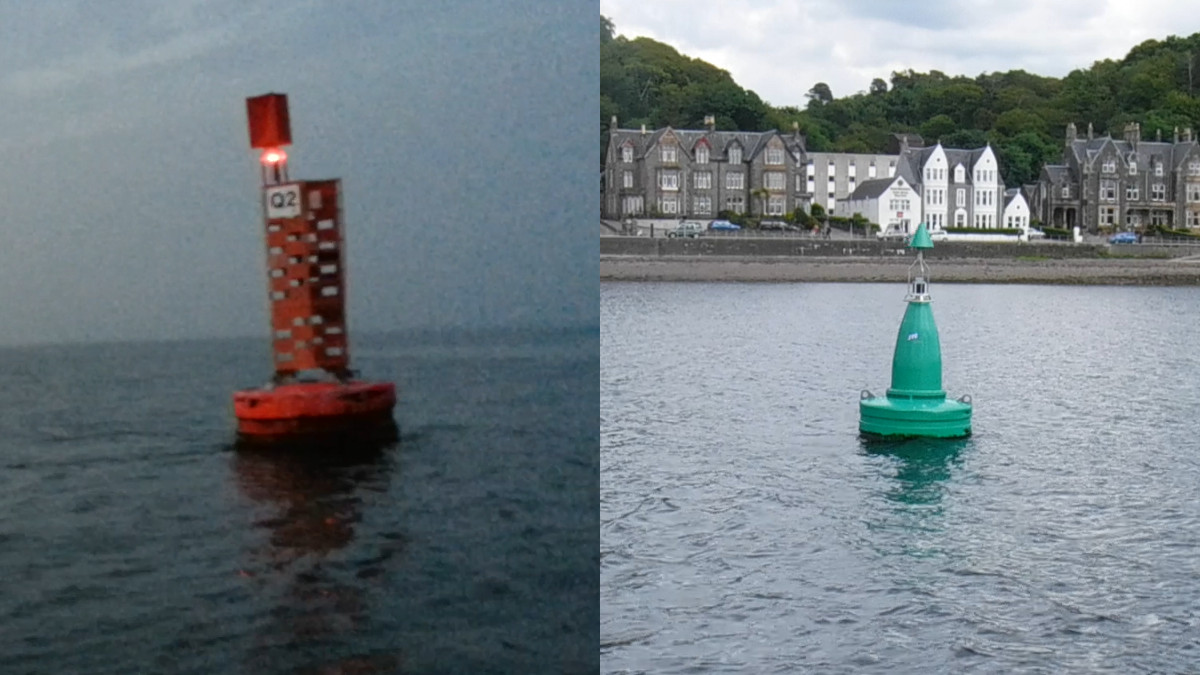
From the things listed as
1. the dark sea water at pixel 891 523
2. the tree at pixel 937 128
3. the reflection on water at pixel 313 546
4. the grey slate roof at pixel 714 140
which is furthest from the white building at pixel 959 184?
the reflection on water at pixel 313 546

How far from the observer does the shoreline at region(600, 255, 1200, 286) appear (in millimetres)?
42125

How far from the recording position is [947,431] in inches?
468

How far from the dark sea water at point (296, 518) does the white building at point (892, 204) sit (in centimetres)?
4966

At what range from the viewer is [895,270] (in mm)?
43344

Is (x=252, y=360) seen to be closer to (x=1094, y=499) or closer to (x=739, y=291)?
(x=1094, y=499)

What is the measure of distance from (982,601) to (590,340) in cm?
512

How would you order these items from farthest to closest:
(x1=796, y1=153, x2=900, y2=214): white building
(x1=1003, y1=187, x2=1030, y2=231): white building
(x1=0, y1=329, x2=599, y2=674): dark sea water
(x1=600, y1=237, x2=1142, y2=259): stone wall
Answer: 1. (x1=796, y1=153, x2=900, y2=214): white building
2. (x1=1003, y1=187, x2=1030, y2=231): white building
3. (x1=600, y1=237, x2=1142, y2=259): stone wall
4. (x1=0, y1=329, x2=599, y2=674): dark sea water

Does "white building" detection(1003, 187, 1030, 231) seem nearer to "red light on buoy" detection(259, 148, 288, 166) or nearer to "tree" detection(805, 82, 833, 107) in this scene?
"tree" detection(805, 82, 833, 107)

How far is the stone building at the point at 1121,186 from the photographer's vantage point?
5388cm

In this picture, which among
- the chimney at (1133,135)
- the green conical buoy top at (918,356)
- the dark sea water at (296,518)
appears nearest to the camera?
the dark sea water at (296,518)

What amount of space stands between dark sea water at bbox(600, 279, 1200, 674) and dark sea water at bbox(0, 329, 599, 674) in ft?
10.9

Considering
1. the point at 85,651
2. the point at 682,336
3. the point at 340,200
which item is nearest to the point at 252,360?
the point at 340,200

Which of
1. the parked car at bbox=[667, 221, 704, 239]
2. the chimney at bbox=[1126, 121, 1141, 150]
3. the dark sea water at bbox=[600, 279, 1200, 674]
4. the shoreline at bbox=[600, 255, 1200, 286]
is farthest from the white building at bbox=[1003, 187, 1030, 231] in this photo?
the dark sea water at bbox=[600, 279, 1200, 674]

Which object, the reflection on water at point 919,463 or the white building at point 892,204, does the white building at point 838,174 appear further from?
the reflection on water at point 919,463
